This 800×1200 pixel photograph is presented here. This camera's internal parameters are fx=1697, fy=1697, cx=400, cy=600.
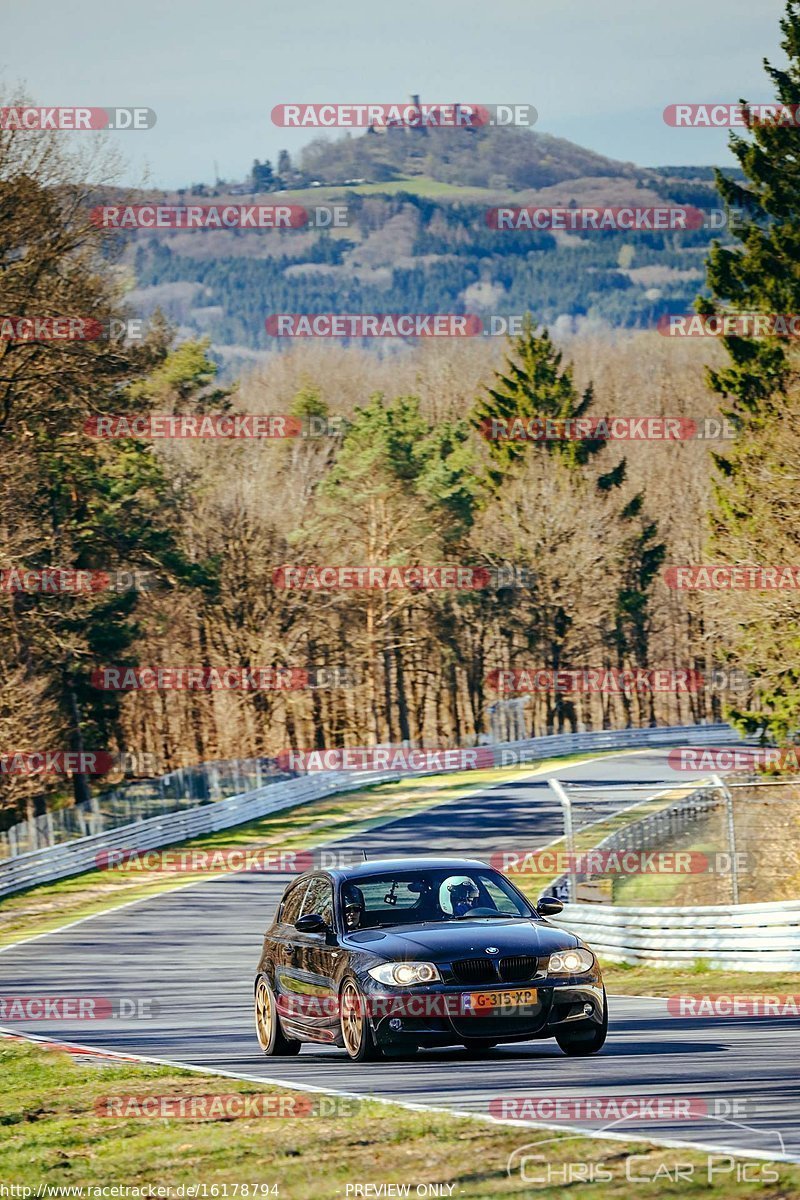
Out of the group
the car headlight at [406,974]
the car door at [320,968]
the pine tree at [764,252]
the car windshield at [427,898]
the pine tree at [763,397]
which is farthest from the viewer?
the pine tree at [764,252]

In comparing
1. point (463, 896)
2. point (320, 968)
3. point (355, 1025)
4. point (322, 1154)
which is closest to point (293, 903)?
point (320, 968)

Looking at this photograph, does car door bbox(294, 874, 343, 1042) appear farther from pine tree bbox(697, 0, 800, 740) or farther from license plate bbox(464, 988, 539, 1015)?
pine tree bbox(697, 0, 800, 740)

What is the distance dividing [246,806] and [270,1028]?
36418 millimetres

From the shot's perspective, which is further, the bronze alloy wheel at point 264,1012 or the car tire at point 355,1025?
the bronze alloy wheel at point 264,1012

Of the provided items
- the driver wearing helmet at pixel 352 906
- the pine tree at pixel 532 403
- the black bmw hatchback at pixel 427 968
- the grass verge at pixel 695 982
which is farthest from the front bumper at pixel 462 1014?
the pine tree at pixel 532 403

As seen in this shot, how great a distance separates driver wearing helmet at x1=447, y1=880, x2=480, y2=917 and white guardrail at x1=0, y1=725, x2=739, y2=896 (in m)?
26.5

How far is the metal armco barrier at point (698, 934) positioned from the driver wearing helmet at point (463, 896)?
21.2ft

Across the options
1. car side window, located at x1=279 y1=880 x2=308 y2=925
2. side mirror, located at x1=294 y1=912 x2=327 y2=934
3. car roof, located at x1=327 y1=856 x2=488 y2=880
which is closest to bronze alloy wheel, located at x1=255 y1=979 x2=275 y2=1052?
car side window, located at x1=279 y1=880 x2=308 y2=925

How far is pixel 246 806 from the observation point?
49500mm

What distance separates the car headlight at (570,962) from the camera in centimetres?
1131

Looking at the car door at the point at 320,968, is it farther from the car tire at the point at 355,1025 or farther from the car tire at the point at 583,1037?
the car tire at the point at 583,1037

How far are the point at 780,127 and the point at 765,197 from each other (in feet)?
6.14

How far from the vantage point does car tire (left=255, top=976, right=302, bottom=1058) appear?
13.2 meters

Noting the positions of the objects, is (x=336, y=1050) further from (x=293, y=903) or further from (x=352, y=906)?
(x=352, y=906)
